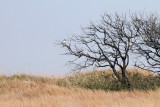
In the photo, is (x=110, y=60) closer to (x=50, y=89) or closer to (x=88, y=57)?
(x=88, y=57)

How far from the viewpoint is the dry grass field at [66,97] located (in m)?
8.44

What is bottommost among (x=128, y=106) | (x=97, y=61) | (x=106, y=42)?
(x=128, y=106)

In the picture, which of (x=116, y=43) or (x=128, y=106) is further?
(x=116, y=43)

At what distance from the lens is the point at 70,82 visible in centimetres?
1758

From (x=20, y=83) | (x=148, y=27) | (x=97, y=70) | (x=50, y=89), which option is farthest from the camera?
(x=97, y=70)

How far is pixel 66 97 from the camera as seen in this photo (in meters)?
11.2

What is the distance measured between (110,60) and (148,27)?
2.74 metres

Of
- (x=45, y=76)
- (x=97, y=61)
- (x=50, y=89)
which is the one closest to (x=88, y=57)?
(x=97, y=61)

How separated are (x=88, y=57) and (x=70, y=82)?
2504 millimetres

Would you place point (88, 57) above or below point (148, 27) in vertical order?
below

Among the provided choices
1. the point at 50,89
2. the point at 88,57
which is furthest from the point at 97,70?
the point at 50,89

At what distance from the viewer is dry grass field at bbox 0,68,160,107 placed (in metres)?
8.44

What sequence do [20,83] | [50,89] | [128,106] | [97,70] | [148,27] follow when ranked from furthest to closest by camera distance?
[97,70] < [20,83] < [148,27] < [50,89] < [128,106]

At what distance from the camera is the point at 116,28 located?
15766 millimetres
